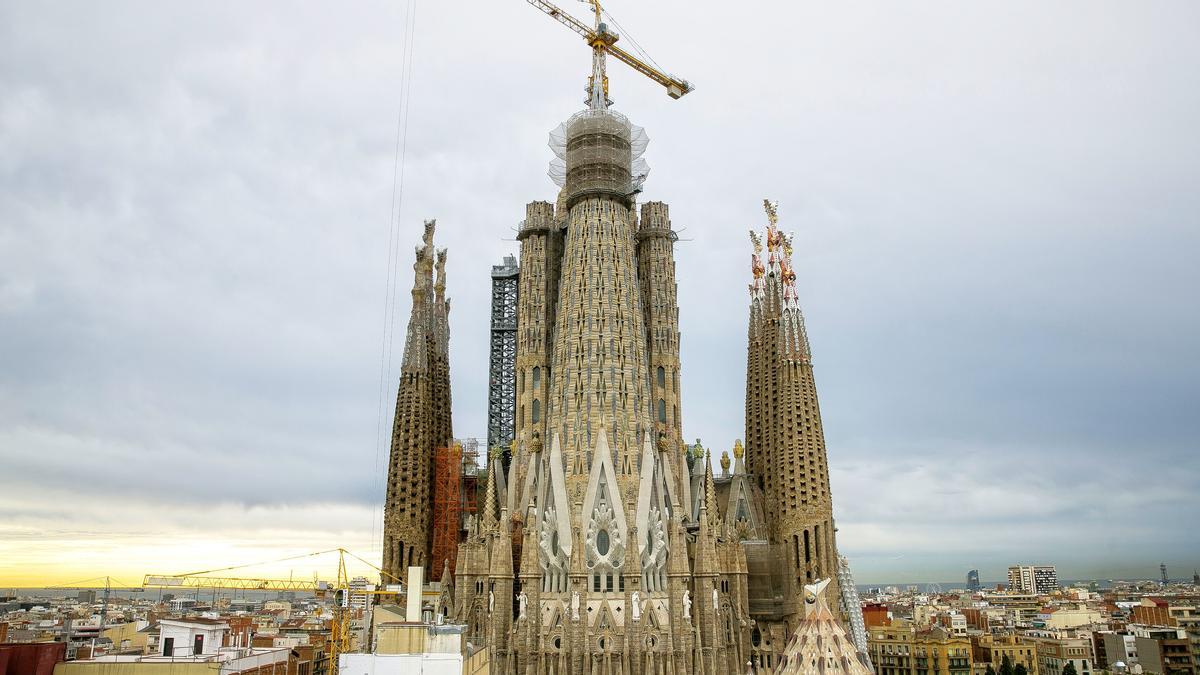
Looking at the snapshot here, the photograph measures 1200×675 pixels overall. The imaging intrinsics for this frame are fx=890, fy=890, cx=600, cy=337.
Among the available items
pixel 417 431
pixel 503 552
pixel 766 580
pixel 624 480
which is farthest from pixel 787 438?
pixel 417 431

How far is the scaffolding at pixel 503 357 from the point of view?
70.4 metres

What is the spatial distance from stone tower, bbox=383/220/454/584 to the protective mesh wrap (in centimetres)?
1248

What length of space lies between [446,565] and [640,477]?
13.4m

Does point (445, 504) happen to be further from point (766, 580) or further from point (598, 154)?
point (598, 154)

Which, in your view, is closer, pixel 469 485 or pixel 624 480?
pixel 624 480

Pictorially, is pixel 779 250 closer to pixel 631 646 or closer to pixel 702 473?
pixel 702 473

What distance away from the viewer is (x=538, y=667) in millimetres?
47281

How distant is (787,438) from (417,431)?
24.1 metres

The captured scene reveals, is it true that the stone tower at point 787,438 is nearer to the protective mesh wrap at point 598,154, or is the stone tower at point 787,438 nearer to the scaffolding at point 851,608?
the scaffolding at point 851,608

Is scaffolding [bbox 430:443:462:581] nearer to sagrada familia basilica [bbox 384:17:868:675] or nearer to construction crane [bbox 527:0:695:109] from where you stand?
sagrada familia basilica [bbox 384:17:868:675]

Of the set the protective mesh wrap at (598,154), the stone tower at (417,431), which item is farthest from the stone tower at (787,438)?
the stone tower at (417,431)

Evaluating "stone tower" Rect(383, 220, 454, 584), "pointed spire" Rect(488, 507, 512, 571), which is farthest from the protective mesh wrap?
"pointed spire" Rect(488, 507, 512, 571)

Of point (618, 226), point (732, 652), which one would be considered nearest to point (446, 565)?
point (732, 652)

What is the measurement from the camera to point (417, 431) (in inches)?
2323
